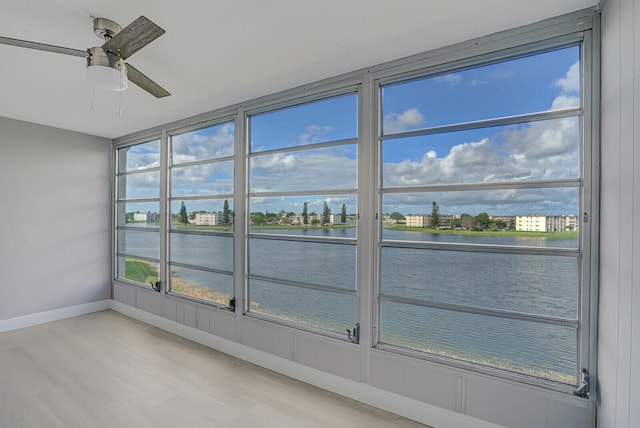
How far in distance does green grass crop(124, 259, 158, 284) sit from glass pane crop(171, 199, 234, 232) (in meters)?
0.81

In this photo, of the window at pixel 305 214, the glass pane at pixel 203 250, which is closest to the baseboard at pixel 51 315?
the glass pane at pixel 203 250

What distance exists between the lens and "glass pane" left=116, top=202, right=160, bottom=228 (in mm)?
4543

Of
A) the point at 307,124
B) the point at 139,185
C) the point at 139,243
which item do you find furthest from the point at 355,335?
the point at 139,185

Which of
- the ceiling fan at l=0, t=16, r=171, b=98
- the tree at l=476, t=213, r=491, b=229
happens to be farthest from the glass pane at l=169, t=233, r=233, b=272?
the tree at l=476, t=213, r=491, b=229

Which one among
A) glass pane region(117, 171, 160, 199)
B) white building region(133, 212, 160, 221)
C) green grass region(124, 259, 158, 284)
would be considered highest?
glass pane region(117, 171, 160, 199)

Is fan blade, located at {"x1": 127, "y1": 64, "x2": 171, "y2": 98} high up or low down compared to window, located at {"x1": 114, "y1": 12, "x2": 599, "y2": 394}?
up

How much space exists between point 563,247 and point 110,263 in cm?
588

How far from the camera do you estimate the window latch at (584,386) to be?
182 cm

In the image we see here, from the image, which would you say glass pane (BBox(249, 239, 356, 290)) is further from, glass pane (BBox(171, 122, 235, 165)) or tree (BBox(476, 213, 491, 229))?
glass pane (BBox(171, 122, 235, 165))

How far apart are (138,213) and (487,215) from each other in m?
4.77

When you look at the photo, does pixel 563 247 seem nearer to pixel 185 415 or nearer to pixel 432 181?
pixel 432 181

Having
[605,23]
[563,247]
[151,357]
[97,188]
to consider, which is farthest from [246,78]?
[97,188]

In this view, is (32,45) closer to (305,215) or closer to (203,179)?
(305,215)

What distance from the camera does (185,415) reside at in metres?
2.37
